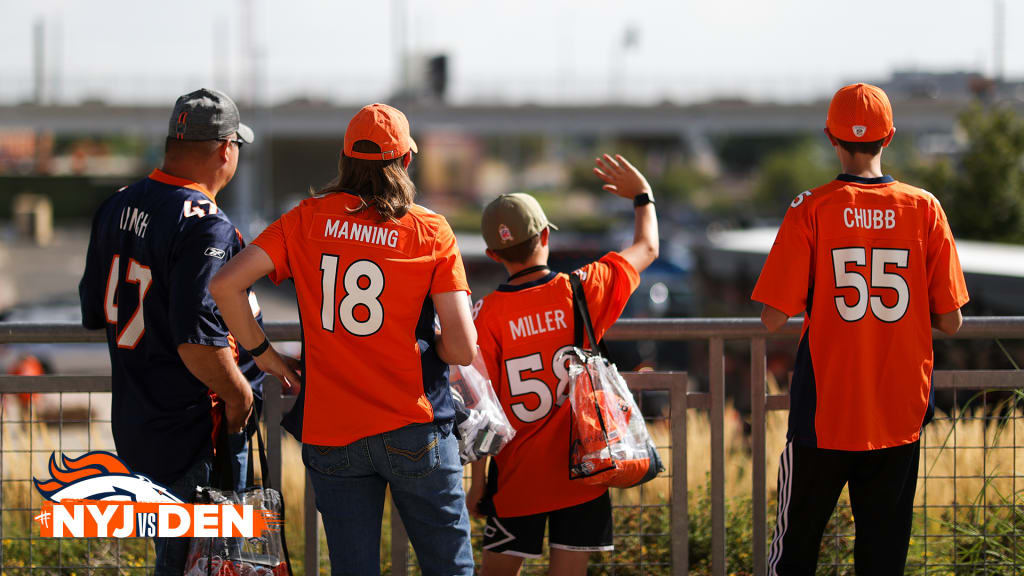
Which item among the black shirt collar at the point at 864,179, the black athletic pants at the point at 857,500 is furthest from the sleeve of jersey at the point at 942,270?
the black athletic pants at the point at 857,500

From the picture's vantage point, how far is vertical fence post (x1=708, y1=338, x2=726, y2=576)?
15.4ft

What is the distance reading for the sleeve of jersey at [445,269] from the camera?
3322mm

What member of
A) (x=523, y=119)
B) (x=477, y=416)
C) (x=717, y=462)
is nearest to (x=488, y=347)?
(x=477, y=416)

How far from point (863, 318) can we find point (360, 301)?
171 centimetres

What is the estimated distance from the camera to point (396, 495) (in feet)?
11.1

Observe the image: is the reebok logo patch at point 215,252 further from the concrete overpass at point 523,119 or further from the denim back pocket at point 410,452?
the concrete overpass at point 523,119

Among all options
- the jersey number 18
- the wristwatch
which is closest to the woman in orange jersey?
the jersey number 18

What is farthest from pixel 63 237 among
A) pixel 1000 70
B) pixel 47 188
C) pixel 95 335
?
pixel 95 335

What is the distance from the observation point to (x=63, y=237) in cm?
6888

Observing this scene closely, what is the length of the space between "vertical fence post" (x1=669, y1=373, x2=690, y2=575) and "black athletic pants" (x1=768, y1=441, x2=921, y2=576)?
0.77 meters

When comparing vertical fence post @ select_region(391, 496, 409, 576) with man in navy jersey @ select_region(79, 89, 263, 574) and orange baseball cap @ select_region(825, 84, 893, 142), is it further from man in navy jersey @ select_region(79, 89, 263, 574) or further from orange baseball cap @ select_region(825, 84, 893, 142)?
orange baseball cap @ select_region(825, 84, 893, 142)

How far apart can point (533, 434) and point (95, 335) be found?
1837 mm

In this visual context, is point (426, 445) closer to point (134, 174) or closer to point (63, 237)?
point (63, 237)

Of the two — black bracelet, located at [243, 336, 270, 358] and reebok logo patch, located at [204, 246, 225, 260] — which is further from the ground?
reebok logo patch, located at [204, 246, 225, 260]
